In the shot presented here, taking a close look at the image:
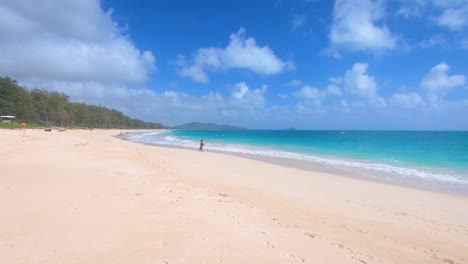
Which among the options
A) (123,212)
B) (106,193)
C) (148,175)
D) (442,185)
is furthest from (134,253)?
(442,185)

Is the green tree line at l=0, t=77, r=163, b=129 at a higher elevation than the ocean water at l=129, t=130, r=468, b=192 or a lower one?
higher

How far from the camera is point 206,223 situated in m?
5.33

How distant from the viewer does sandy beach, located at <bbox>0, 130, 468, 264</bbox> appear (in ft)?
13.2

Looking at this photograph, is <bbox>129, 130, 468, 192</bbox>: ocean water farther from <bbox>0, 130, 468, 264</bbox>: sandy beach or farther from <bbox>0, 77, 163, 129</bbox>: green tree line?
<bbox>0, 77, 163, 129</bbox>: green tree line

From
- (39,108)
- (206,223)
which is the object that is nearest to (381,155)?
(206,223)

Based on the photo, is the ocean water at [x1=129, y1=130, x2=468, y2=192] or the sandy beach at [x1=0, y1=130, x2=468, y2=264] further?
the ocean water at [x1=129, y1=130, x2=468, y2=192]

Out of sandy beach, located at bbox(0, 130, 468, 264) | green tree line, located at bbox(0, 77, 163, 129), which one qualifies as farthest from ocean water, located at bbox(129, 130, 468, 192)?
green tree line, located at bbox(0, 77, 163, 129)

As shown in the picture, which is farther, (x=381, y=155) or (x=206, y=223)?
(x=381, y=155)

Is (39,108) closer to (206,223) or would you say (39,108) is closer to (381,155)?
(381,155)

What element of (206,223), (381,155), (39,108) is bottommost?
(206,223)

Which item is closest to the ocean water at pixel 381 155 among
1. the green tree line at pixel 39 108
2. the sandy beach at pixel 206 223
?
the sandy beach at pixel 206 223

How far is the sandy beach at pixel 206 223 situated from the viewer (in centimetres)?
402

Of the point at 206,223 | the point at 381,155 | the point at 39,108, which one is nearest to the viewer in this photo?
the point at 206,223

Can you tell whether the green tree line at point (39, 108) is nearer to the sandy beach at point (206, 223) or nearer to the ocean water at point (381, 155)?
the ocean water at point (381, 155)
